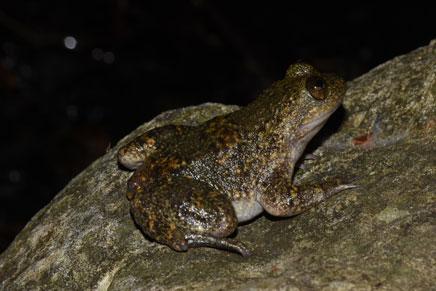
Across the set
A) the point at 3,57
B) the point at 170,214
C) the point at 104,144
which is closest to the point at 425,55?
the point at 170,214

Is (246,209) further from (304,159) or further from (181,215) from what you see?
(304,159)

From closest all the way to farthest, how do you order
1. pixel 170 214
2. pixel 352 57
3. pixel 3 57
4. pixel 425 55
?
pixel 170 214 < pixel 425 55 < pixel 352 57 < pixel 3 57

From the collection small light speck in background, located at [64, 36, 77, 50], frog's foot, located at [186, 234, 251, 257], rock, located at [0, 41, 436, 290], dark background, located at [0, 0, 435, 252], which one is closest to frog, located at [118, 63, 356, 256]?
frog's foot, located at [186, 234, 251, 257]

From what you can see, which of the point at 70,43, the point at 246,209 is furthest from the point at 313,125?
the point at 70,43

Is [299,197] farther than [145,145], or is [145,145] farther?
[145,145]

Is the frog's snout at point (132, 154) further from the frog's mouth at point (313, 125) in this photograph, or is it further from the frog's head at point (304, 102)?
the frog's mouth at point (313, 125)

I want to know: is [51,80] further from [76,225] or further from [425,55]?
[425,55]
